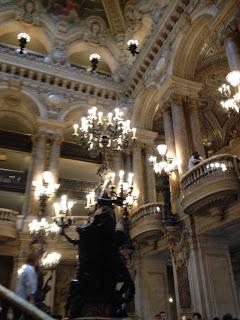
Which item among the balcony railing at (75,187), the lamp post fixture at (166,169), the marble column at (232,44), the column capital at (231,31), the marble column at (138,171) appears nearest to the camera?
the marble column at (232,44)

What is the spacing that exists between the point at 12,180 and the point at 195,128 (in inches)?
398

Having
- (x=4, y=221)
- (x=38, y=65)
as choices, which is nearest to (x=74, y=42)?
(x=38, y=65)

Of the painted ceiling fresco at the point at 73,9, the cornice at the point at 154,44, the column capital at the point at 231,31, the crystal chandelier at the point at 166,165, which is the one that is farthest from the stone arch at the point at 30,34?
the column capital at the point at 231,31

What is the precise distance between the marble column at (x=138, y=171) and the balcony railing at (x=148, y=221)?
1.77 meters

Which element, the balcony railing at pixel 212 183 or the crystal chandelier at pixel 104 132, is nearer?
the balcony railing at pixel 212 183

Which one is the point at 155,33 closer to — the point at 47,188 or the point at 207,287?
the point at 47,188

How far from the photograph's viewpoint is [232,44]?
9.06 meters

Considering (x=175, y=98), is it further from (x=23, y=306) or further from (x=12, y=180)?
(x=23, y=306)

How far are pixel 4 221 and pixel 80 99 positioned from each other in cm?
694

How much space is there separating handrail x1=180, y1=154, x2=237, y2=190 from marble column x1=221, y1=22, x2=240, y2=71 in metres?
2.46

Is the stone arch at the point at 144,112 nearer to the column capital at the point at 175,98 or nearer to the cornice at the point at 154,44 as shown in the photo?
the cornice at the point at 154,44

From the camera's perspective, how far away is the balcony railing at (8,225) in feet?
39.0

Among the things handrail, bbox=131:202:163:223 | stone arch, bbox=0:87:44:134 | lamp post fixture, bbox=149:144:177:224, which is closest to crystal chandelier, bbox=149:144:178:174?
lamp post fixture, bbox=149:144:177:224

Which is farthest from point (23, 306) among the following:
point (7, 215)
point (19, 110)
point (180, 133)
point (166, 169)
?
point (19, 110)
